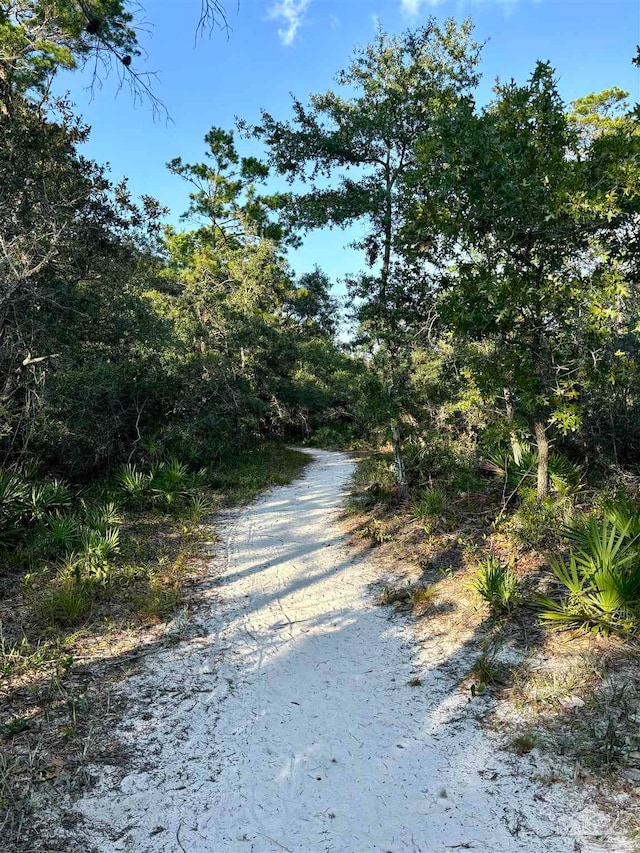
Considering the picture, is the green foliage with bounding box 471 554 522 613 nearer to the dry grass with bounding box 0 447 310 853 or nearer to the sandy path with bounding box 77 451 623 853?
the sandy path with bounding box 77 451 623 853

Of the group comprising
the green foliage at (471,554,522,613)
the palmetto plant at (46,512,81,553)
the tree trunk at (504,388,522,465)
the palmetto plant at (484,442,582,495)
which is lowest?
the green foliage at (471,554,522,613)

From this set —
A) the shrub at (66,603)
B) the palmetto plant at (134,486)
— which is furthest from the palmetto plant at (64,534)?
the palmetto plant at (134,486)

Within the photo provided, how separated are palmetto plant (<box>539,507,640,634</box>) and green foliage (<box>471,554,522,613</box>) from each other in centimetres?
31

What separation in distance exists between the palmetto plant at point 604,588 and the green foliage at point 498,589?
1.01ft

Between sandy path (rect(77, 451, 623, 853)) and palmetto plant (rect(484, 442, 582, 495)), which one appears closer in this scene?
sandy path (rect(77, 451, 623, 853))

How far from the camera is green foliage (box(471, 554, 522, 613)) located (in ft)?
16.7

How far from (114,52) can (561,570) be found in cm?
588

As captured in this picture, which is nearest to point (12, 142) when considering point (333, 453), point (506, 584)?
point (506, 584)

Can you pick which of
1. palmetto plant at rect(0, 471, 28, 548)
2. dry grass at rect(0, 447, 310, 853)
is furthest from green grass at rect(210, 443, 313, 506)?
palmetto plant at rect(0, 471, 28, 548)

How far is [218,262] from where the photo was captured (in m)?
25.2

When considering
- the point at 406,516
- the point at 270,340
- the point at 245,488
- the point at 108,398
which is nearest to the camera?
the point at 406,516

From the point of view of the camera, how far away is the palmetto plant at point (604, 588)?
4266mm

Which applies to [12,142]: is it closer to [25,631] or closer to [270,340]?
[25,631]

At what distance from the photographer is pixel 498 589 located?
16.8ft
